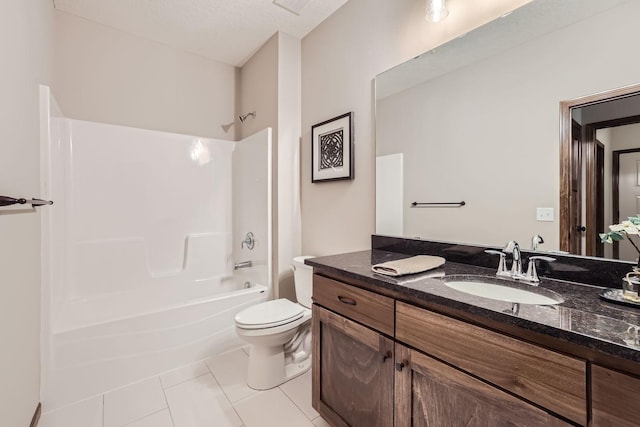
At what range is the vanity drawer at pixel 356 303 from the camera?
40.8 inches

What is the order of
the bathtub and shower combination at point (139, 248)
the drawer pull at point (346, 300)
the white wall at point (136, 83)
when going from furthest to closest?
the white wall at point (136, 83)
the bathtub and shower combination at point (139, 248)
the drawer pull at point (346, 300)

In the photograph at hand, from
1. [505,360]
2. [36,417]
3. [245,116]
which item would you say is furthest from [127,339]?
[245,116]

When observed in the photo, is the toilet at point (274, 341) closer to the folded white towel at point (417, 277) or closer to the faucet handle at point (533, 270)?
the folded white towel at point (417, 277)

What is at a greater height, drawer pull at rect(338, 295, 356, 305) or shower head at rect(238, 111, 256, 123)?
shower head at rect(238, 111, 256, 123)

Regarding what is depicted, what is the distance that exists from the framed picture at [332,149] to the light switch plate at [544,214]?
1067 millimetres

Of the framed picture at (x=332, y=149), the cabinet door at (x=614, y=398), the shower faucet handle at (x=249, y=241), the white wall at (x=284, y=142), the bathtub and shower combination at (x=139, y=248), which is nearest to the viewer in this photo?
the cabinet door at (x=614, y=398)

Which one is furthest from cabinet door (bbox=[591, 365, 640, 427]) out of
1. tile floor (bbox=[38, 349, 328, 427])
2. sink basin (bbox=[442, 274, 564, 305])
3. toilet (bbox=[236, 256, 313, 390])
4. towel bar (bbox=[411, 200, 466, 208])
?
toilet (bbox=[236, 256, 313, 390])

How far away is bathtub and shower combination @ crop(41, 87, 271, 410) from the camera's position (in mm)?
1661

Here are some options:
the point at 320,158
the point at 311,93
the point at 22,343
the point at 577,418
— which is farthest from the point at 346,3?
the point at 22,343

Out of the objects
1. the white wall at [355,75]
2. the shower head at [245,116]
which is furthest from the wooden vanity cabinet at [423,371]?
the shower head at [245,116]

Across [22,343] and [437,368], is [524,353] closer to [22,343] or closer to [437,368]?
[437,368]

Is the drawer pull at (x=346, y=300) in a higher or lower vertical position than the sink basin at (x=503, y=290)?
lower

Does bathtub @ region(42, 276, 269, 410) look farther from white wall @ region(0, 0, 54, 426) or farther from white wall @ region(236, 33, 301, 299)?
white wall @ region(236, 33, 301, 299)

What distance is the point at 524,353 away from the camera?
70 cm
